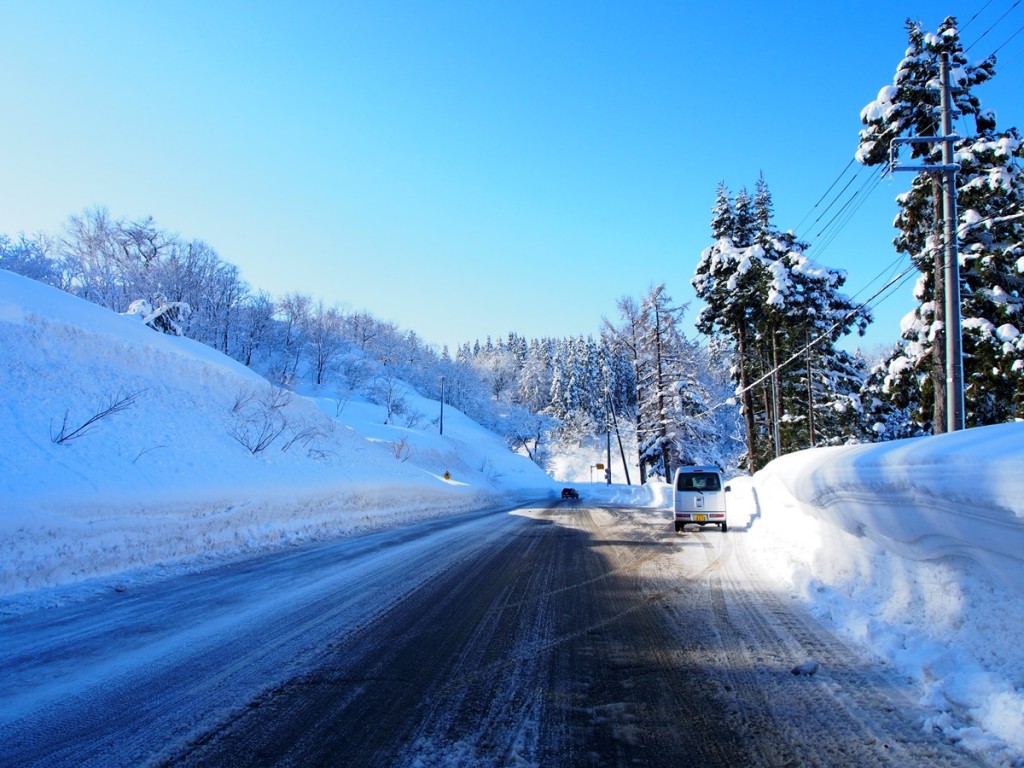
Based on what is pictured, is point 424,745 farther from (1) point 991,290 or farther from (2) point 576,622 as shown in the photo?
(1) point 991,290

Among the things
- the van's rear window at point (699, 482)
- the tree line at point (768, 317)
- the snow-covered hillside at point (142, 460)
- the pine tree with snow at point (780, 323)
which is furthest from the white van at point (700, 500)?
the pine tree with snow at point (780, 323)

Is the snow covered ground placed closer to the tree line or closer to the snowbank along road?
the snowbank along road

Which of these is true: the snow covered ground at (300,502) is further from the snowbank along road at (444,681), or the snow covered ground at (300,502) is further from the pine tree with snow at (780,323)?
the pine tree with snow at (780,323)

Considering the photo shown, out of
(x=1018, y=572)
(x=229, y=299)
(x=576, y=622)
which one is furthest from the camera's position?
(x=229, y=299)

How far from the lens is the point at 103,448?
1265 centimetres

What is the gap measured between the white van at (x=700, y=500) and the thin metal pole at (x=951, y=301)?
22.9 feet

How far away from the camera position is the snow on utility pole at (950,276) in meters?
11.9

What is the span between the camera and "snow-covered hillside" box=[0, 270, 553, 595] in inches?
368

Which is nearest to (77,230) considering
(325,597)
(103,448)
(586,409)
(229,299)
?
(229,299)

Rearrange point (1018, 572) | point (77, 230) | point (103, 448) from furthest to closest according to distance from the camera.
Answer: point (77, 230) < point (103, 448) < point (1018, 572)

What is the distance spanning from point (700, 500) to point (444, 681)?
15180mm

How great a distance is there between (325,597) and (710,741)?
555 centimetres

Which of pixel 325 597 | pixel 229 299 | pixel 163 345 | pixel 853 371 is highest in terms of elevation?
pixel 229 299

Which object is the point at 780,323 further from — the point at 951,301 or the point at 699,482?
the point at 951,301
